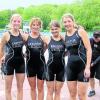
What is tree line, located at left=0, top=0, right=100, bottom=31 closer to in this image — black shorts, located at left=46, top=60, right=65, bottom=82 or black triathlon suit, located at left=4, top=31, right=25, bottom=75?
black triathlon suit, located at left=4, top=31, right=25, bottom=75

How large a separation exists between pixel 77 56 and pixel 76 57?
0.03 meters

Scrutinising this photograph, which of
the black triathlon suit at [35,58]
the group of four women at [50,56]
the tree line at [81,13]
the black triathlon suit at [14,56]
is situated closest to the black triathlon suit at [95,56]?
the group of four women at [50,56]

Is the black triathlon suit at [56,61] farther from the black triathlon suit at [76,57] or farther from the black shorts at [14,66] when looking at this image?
the black shorts at [14,66]

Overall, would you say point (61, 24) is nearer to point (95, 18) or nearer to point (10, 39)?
point (10, 39)

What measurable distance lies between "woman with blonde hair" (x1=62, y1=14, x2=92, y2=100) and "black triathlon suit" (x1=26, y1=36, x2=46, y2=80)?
0.57 m

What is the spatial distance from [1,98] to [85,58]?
289cm

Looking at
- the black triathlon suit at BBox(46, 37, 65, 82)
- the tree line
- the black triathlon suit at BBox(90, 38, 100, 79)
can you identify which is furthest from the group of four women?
the tree line

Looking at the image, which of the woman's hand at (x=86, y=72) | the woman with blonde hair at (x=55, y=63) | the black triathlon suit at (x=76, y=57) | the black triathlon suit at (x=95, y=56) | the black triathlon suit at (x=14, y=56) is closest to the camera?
the woman's hand at (x=86, y=72)

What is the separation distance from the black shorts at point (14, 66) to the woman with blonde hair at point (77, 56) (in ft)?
3.18

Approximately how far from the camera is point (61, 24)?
6.27m

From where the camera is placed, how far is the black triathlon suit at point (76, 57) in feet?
19.6

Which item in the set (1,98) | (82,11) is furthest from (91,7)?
(1,98)

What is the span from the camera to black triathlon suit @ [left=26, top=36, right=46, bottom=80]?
634cm

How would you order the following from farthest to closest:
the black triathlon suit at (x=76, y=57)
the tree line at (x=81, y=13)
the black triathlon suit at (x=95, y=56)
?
the tree line at (x=81, y=13)
the black triathlon suit at (x=95, y=56)
the black triathlon suit at (x=76, y=57)
